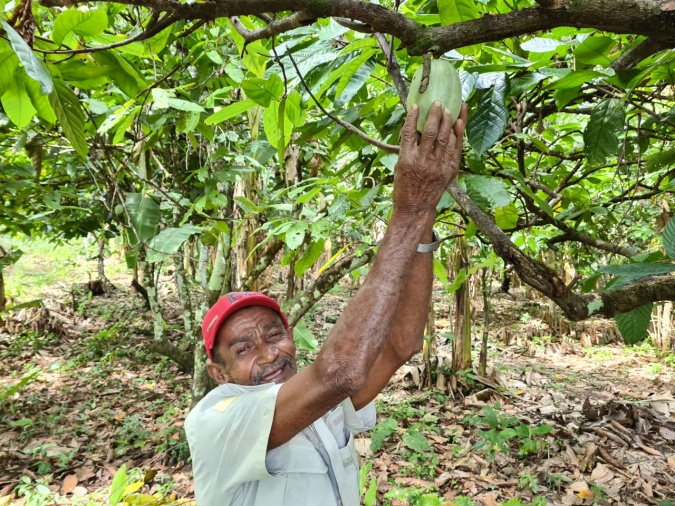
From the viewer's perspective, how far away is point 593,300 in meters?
1.02

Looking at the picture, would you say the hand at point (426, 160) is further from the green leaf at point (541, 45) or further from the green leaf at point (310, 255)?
the green leaf at point (310, 255)

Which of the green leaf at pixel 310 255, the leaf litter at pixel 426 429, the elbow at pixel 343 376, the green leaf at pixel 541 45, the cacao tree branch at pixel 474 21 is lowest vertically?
the leaf litter at pixel 426 429

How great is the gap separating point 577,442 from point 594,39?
3.17 metres

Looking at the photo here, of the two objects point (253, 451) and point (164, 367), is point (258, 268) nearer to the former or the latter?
point (253, 451)

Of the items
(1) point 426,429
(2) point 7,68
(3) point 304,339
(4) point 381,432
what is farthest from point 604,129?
(1) point 426,429

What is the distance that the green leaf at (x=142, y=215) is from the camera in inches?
81.0

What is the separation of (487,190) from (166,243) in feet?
4.08

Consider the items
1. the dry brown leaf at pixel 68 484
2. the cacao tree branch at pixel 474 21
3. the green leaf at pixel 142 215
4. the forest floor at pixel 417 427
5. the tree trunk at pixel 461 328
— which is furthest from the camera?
the tree trunk at pixel 461 328

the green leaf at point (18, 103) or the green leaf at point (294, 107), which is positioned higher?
the green leaf at point (294, 107)

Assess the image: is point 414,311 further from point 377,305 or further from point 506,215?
point 506,215

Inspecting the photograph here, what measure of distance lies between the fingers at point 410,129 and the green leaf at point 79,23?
60cm

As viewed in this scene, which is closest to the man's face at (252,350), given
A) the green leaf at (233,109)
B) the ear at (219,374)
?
the ear at (219,374)

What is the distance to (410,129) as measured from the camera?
3.00 feet

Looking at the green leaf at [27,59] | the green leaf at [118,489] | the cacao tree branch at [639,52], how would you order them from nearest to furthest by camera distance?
the green leaf at [27,59], the cacao tree branch at [639,52], the green leaf at [118,489]
